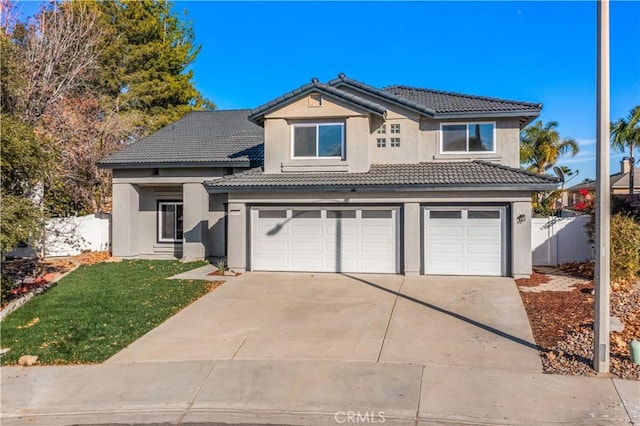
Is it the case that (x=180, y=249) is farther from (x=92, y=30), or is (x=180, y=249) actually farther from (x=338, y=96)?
(x=92, y=30)

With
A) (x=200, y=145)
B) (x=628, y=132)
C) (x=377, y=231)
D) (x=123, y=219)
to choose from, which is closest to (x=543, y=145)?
(x=628, y=132)

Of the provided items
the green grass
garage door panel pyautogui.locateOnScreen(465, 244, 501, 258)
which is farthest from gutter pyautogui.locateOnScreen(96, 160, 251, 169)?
garage door panel pyautogui.locateOnScreen(465, 244, 501, 258)

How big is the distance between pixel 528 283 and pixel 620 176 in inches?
998

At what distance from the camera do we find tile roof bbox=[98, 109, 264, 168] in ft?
56.3

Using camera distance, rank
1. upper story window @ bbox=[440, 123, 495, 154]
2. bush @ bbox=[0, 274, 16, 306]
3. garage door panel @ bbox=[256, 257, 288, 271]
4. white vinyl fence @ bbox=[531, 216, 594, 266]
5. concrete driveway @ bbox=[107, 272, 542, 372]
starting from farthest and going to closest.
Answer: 1. upper story window @ bbox=[440, 123, 495, 154]
2. white vinyl fence @ bbox=[531, 216, 594, 266]
3. garage door panel @ bbox=[256, 257, 288, 271]
4. bush @ bbox=[0, 274, 16, 306]
5. concrete driveway @ bbox=[107, 272, 542, 372]

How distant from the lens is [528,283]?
12352mm

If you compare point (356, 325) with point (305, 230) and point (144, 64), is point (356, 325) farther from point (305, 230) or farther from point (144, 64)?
point (144, 64)

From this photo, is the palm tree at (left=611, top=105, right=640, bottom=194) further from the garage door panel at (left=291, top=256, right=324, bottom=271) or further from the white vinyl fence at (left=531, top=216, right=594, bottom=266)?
the garage door panel at (left=291, top=256, right=324, bottom=271)

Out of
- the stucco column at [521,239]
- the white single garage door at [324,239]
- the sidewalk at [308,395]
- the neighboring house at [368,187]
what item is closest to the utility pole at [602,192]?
the sidewalk at [308,395]

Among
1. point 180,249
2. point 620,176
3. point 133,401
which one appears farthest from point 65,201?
point 620,176

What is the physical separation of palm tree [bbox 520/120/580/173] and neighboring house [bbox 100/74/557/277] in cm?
1780

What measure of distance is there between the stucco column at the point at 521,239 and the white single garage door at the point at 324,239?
335cm

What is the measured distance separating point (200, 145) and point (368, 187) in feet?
27.7

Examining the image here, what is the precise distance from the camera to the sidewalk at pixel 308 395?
5.13 meters
